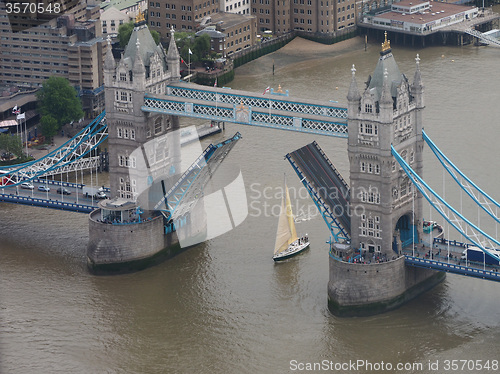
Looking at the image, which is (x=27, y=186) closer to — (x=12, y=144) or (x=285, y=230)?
(x=12, y=144)

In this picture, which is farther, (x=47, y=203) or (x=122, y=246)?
(x=47, y=203)

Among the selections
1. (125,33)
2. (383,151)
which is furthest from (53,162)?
(383,151)

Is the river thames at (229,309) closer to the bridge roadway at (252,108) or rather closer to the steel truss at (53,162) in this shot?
the steel truss at (53,162)

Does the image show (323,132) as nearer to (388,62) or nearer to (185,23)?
(388,62)

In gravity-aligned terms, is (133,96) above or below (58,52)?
above

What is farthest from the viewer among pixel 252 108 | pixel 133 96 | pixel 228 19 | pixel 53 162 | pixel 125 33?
pixel 228 19

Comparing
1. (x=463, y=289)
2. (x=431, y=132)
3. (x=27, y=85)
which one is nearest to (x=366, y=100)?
(x=463, y=289)
